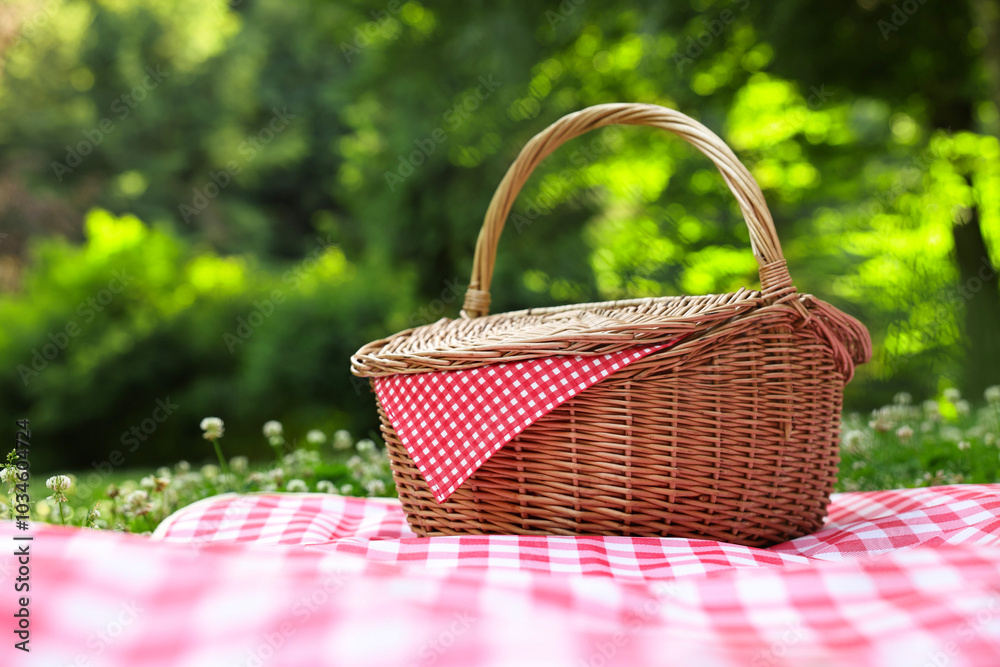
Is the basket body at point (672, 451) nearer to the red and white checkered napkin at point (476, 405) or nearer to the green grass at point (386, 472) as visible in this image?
the red and white checkered napkin at point (476, 405)

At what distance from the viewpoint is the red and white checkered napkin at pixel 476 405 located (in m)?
0.97

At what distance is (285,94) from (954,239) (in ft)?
34.4

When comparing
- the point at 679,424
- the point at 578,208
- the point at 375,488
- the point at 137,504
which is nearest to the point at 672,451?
the point at 679,424

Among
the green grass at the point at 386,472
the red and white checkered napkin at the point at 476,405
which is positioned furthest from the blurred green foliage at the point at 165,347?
the red and white checkered napkin at the point at 476,405

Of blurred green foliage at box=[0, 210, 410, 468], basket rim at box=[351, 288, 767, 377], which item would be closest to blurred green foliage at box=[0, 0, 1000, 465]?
blurred green foliage at box=[0, 210, 410, 468]

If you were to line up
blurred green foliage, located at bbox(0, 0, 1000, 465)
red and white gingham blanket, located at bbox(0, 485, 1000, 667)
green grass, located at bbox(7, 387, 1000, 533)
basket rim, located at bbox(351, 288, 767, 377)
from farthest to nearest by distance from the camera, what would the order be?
blurred green foliage, located at bbox(0, 0, 1000, 465) < green grass, located at bbox(7, 387, 1000, 533) < basket rim, located at bbox(351, 288, 767, 377) < red and white gingham blanket, located at bbox(0, 485, 1000, 667)

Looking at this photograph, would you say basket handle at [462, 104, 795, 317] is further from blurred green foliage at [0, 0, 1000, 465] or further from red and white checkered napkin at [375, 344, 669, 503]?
blurred green foliage at [0, 0, 1000, 465]

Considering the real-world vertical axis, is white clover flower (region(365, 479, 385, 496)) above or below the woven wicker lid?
below

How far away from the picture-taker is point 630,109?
1.23 metres

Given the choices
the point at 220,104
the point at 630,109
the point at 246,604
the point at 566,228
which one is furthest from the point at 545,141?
the point at 220,104

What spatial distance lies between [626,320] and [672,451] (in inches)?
7.9

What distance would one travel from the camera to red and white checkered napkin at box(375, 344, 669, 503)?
968 millimetres

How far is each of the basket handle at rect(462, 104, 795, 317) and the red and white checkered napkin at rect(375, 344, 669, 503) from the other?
249 millimetres

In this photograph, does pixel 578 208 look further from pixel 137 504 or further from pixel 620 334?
pixel 620 334
